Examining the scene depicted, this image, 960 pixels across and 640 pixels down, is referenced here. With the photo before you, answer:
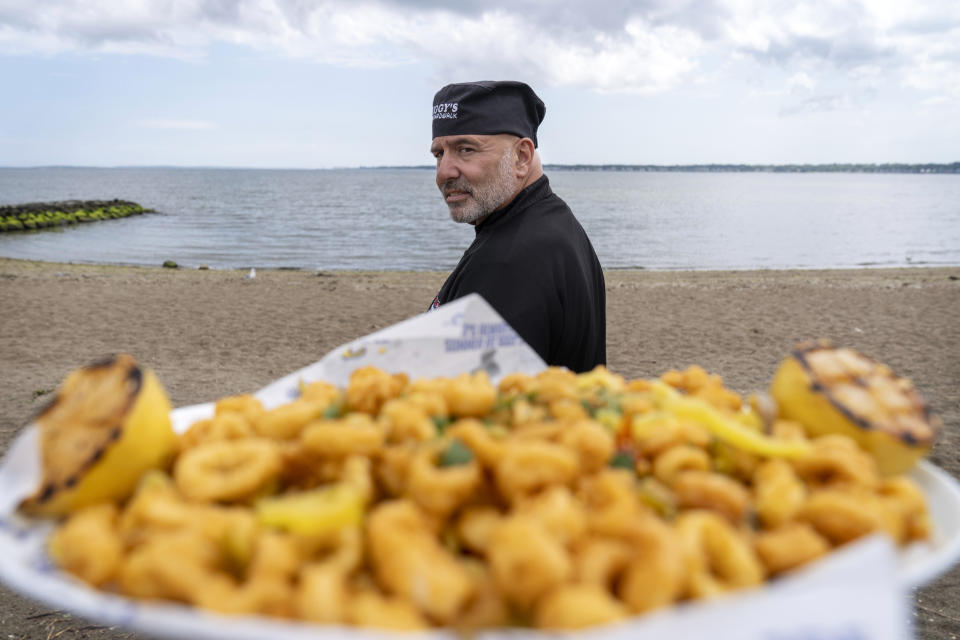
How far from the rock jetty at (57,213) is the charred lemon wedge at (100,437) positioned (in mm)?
42826

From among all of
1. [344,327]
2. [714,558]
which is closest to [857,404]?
[714,558]

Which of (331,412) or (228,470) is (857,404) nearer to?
(331,412)

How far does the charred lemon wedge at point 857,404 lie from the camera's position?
1781 mm

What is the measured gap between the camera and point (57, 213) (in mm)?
44406

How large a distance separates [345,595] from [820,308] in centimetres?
1660

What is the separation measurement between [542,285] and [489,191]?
0.90 meters

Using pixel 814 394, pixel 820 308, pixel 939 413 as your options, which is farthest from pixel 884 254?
pixel 814 394

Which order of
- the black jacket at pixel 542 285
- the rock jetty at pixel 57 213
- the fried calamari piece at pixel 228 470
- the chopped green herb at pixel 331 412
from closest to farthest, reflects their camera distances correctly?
the fried calamari piece at pixel 228 470, the chopped green herb at pixel 331 412, the black jacket at pixel 542 285, the rock jetty at pixel 57 213

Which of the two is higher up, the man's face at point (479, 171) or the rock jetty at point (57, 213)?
the man's face at point (479, 171)

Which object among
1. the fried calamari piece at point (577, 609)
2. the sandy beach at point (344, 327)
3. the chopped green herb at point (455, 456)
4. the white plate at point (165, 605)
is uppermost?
the chopped green herb at point (455, 456)

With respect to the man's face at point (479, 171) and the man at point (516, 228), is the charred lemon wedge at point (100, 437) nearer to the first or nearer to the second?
the man at point (516, 228)

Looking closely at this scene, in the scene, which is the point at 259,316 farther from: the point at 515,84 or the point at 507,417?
the point at 507,417

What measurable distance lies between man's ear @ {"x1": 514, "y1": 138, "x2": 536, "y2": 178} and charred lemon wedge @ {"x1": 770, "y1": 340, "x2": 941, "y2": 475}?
2846 millimetres

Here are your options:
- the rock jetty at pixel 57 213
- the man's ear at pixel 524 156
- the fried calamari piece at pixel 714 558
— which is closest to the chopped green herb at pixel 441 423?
the fried calamari piece at pixel 714 558
